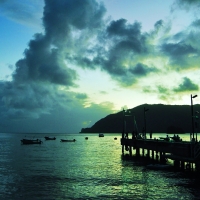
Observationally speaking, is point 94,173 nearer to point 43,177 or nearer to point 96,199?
point 43,177

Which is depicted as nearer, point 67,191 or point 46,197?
point 46,197

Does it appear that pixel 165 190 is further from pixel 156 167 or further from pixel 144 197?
pixel 156 167

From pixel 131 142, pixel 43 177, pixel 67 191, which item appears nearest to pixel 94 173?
pixel 43 177

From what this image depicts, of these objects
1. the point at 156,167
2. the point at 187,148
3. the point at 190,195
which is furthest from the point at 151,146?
the point at 190,195

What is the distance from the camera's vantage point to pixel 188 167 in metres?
46.4

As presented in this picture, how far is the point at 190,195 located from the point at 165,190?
10.5 feet

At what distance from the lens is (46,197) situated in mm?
28672

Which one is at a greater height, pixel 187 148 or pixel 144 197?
pixel 187 148

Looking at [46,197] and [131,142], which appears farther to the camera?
[131,142]

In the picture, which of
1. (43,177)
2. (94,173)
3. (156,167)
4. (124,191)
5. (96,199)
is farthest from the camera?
(156,167)

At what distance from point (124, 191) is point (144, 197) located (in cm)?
335

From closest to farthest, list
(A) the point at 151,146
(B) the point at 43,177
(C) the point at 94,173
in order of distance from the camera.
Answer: (B) the point at 43,177, (C) the point at 94,173, (A) the point at 151,146

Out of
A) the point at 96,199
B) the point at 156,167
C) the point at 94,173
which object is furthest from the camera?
the point at 156,167

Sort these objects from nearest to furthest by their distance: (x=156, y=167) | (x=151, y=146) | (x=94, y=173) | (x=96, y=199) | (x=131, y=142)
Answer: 1. (x=96, y=199)
2. (x=94, y=173)
3. (x=156, y=167)
4. (x=151, y=146)
5. (x=131, y=142)
